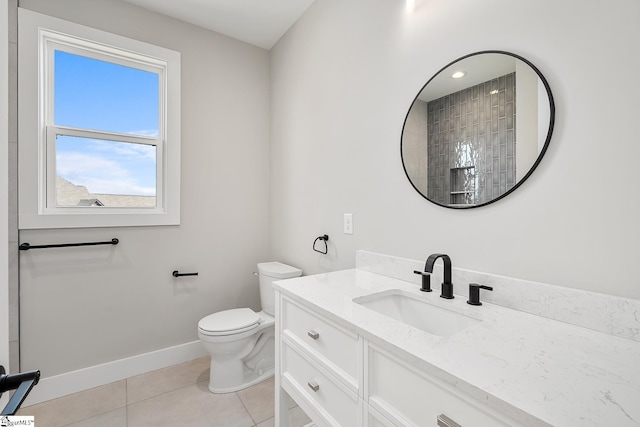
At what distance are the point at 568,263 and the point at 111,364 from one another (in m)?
2.69

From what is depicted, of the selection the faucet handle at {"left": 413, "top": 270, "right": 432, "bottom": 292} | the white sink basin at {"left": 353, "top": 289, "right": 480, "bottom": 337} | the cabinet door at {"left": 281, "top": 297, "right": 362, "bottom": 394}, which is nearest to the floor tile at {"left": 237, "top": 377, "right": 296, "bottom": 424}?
the cabinet door at {"left": 281, "top": 297, "right": 362, "bottom": 394}

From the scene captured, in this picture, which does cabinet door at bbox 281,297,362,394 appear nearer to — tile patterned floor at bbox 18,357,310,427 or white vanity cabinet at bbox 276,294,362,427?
white vanity cabinet at bbox 276,294,362,427

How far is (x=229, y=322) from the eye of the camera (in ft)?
6.43

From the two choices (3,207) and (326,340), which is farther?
(326,340)

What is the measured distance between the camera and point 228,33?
2447 mm

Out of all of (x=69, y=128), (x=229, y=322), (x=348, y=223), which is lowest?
(x=229, y=322)

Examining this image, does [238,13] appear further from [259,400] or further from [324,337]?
[259,400]

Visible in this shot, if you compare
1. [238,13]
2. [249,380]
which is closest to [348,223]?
[249,380]

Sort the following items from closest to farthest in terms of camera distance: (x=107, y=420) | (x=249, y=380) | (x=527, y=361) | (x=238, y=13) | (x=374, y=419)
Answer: (x=527, y=361) → (x=374, y=419) → (x=107, y=420) → (x=249, y=380) → (x=238, y=13)

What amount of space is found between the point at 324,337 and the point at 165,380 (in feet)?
5.36

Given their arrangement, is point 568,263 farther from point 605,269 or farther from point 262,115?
point 262,115

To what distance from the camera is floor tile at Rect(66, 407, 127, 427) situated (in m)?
1.62

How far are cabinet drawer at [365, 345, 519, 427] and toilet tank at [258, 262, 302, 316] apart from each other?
1338 mm

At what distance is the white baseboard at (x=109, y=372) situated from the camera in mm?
1833
